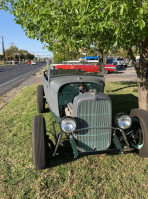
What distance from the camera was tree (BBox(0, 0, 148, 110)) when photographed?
2619 millimetres

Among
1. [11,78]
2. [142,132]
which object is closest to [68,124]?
[142,132]

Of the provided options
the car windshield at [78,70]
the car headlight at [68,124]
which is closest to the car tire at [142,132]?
the car headlight at [68,124]

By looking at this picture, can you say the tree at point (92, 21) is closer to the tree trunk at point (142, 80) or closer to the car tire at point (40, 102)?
the tree trunk at point (142, 80)

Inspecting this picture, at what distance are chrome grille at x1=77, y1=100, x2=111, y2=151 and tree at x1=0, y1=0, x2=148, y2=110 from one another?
3.93 feet

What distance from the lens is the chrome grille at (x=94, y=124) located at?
280 centimetres

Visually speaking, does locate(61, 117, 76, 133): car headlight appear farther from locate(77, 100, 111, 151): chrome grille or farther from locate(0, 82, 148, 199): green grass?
locate(0, 82, 148, 199): green grass

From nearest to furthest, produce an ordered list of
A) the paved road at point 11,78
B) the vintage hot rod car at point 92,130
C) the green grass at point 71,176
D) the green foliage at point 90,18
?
the green grass at point 71,176
the green foliage at point 90,18
the vintage hot rod car at point 92,130
the paved road at point 11,78

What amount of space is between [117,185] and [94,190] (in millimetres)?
376

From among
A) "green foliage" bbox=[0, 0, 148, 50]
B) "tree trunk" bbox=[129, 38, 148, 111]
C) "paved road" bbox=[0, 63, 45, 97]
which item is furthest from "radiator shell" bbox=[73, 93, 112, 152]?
"paved road" bbox=[0, 63, 45, 97]

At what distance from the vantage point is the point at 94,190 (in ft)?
8.00

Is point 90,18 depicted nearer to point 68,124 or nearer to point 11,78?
point 68,124

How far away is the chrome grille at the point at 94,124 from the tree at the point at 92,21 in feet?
3.93

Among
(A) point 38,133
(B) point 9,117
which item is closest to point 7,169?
(A) point 38,133

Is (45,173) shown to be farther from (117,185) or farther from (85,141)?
(117,185)
